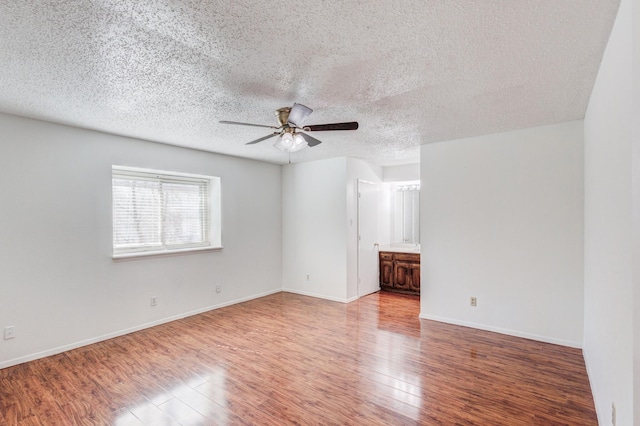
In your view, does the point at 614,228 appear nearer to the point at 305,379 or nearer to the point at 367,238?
the point at 305,379

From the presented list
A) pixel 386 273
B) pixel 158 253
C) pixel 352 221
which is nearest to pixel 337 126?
pixel 352 221

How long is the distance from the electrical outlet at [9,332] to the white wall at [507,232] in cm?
455

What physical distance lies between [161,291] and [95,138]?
2.05 meters

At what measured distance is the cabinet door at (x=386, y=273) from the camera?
19.4ft

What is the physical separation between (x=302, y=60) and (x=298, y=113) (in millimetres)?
457

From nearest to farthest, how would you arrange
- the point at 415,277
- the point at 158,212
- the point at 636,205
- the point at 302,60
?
the point at 636,205, the point at 302,60, the point at 158,212, the point at 415,277

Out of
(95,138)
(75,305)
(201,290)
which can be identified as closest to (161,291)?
(201,290)

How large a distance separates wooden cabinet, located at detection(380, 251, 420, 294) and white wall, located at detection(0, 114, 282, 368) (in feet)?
10.2

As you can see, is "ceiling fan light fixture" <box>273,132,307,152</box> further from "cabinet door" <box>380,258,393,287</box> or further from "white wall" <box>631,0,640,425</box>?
"cabinet door" <box>380,258,393,287</box>

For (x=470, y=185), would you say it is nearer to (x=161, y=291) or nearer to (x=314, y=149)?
(x=314, y=149)

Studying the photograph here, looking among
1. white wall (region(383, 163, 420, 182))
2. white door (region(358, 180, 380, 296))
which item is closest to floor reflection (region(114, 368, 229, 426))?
white door (region(358, 180, 380, 296))

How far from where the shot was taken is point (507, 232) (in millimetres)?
3701

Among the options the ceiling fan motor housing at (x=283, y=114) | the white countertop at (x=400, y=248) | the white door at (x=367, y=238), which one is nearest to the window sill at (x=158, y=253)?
the white door at (x=367, y=238)

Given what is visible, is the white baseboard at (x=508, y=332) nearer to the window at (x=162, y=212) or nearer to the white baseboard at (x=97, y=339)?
the white baseboard at (x=97, y=339)
